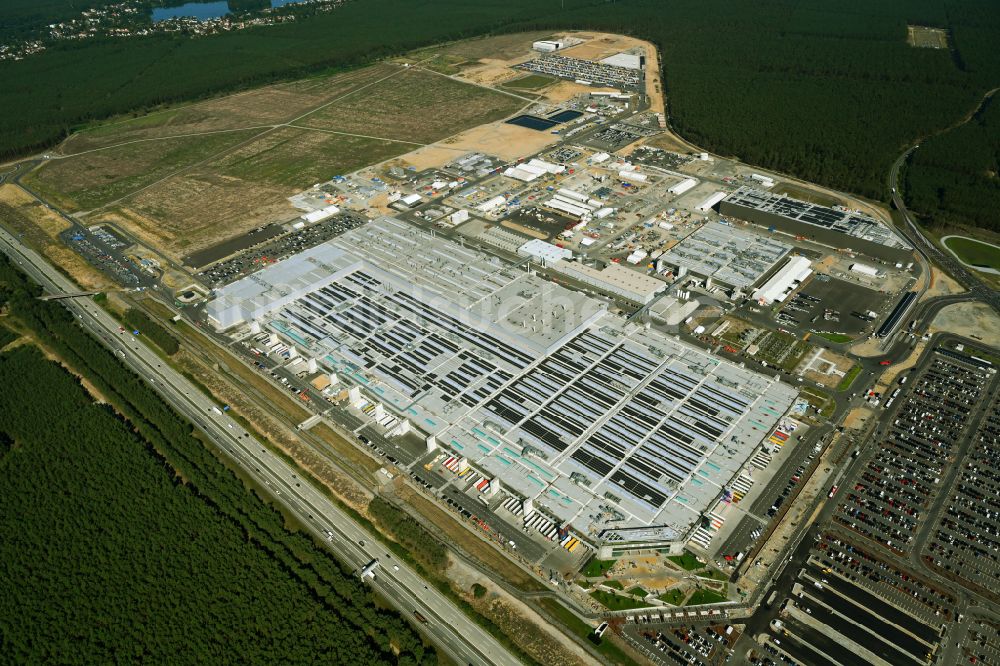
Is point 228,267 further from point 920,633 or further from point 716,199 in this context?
point 920,633

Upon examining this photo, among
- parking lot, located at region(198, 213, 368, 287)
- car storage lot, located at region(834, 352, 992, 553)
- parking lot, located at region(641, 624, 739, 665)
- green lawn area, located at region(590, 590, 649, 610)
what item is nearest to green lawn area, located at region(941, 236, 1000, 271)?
car storage lot, located at region(834, 352, 992, 553)

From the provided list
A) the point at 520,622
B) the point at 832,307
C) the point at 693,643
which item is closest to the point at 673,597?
the point at 693,643

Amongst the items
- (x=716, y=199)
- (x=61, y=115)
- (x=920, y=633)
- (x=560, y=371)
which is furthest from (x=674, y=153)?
(x=61, y=115)

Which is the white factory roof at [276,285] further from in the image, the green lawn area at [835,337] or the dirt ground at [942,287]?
the dirt ground at [942,287]

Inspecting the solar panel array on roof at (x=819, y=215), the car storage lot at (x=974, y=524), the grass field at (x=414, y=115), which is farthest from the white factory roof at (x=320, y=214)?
the car storage lot at (x=974, y=524)

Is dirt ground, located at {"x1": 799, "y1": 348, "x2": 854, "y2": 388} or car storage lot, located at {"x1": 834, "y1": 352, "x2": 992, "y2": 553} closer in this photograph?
car storage lot, located at {"x1": 834, "y1": 352, "x2": 992, "y2": 553}

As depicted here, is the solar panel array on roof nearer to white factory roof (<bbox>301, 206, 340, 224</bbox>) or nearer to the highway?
white factory roof (<bbox>301, 206, 340, 224</bbox>)

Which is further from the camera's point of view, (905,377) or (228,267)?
(228,267)
